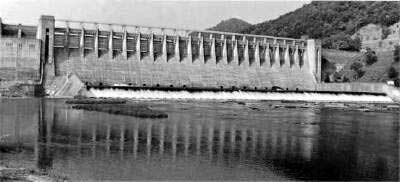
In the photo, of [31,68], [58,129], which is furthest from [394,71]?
[58,129]

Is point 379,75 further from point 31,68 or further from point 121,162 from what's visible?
point 121,162

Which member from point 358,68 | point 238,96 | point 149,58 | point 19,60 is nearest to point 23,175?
point 238,96

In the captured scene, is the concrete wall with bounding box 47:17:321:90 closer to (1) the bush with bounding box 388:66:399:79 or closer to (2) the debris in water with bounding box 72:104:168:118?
(1) the bush with bounding box 388:66:399:79

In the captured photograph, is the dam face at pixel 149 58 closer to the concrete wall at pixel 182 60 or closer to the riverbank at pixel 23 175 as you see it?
the concrete wall at pixel 182 60

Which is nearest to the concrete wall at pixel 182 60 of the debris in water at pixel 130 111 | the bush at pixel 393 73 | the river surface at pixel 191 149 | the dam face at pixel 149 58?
the dam face at pixel 149 58

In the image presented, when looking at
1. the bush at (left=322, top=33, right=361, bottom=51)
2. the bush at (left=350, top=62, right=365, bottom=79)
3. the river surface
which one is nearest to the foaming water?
the bush at (left=350, top=62, right=365, bottom=79)

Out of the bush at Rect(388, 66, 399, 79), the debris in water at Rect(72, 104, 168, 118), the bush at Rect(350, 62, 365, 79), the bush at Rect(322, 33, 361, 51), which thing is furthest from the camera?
the bush at Rect(322, 33, 361, 51)
